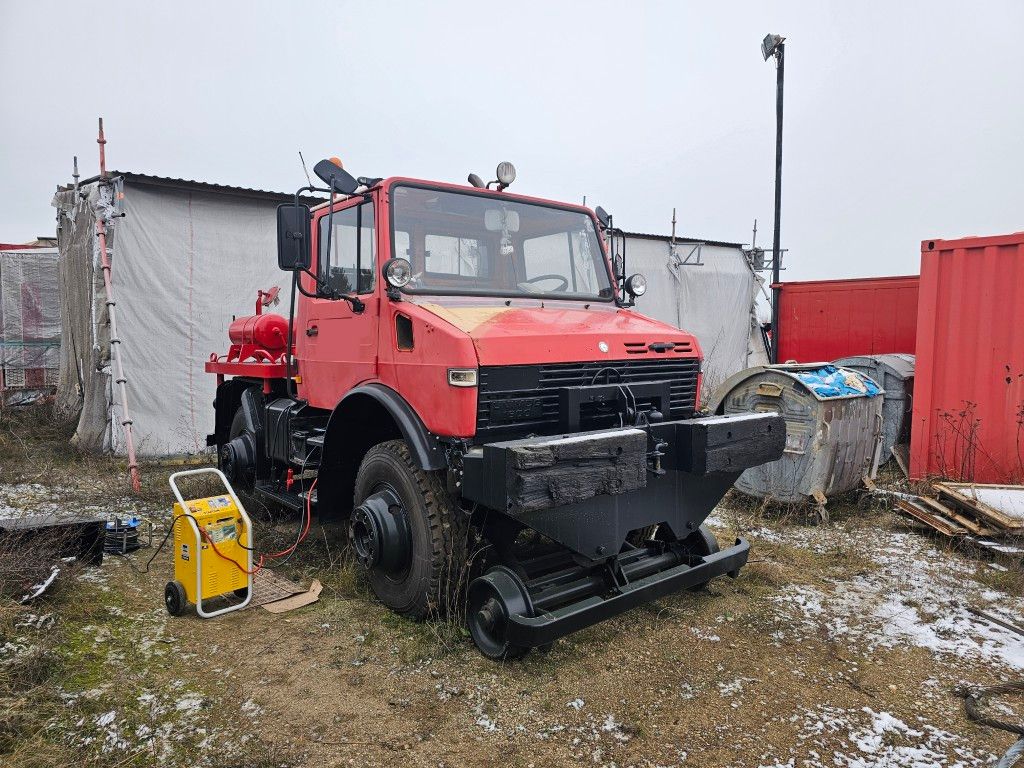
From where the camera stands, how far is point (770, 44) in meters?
12.1

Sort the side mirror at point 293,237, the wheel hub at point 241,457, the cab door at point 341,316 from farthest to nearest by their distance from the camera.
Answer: the wheel hub at point 241,457 → the cab door at point 341,316 → the side mirror at point 293,237

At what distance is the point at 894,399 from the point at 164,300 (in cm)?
912

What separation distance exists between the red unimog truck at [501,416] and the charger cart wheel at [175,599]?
39.5 inches

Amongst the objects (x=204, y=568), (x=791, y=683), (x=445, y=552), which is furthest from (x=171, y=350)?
(x=791, y=683)

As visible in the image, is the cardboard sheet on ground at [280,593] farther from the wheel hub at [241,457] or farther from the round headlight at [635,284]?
the round headlight at [635,284]

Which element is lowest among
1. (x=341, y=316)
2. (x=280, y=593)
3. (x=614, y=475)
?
(x=280, y=593)

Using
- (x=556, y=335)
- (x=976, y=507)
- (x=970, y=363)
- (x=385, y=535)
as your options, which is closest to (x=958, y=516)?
(x=976, y=507)

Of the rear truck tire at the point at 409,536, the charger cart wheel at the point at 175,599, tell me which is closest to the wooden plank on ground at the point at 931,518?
the rear truck tire at the point at 409,536

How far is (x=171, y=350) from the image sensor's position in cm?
873

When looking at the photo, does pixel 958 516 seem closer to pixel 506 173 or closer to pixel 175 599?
pixel 506 173

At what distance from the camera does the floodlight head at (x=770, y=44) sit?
1195 cm

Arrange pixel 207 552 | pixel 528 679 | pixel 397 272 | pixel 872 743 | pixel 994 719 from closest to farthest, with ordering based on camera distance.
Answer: pixel 872 743 → pixel 994 719 → pixel 528 679 → pixel 397 272 → pixel 207 552

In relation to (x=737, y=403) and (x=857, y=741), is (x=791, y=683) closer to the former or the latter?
(x=857, y=741)

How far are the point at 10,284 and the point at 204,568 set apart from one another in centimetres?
963
